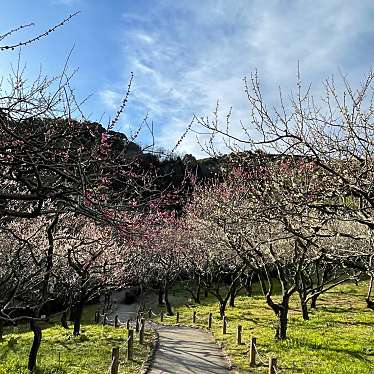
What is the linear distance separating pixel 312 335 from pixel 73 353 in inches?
352

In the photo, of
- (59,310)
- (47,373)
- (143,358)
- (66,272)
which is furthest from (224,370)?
(59,310)

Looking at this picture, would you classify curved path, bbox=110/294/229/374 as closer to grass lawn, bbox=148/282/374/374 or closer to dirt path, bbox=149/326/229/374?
→ dirt path, bbox=149/326/229/374

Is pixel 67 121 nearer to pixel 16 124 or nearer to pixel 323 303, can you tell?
pixel 16 124

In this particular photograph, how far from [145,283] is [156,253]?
5.04 m

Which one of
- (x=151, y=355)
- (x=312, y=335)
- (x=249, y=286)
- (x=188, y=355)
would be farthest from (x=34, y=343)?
(x=249, y=286)

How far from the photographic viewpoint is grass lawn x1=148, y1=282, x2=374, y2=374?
38.9 ft

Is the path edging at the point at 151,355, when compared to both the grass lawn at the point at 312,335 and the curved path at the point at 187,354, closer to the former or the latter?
the curved path at the point at 187,354

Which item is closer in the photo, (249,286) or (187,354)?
(187,354)

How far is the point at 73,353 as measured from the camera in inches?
588

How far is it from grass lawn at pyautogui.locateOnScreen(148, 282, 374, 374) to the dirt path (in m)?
0.58

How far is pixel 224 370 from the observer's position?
12.4m

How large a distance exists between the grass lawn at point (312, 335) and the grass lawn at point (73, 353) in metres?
3.56

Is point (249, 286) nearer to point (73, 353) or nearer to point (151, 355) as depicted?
point (151, 355)

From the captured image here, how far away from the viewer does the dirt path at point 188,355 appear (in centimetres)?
1256
